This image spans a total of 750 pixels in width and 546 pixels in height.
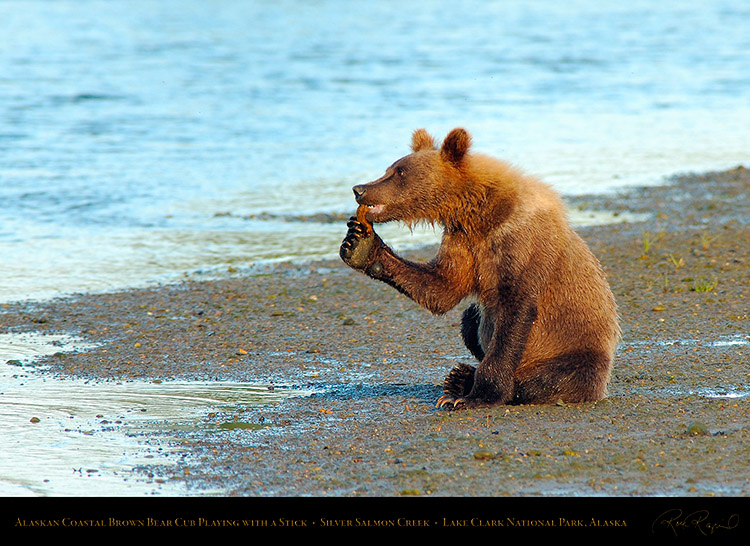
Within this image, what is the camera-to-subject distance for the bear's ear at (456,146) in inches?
270

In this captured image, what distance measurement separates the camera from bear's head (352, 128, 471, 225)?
22.4 ft

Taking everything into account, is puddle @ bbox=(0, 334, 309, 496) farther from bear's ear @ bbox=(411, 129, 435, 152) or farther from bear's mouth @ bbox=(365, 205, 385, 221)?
bear's ear @ bbox=(411, 129, 435, 152)

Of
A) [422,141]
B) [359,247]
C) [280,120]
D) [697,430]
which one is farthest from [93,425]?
[280,120]

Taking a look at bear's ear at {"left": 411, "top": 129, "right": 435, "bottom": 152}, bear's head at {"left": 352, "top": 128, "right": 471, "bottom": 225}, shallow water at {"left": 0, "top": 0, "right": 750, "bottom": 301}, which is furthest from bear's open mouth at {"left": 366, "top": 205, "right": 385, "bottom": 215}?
shallow water at {"left": 0, "top": 0, "right": 750, "bottom": 301}

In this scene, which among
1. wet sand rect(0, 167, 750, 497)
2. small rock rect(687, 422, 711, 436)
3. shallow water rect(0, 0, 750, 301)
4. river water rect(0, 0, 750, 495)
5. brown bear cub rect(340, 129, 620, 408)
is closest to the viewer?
wet sand rect(0, 167, 750, 497)

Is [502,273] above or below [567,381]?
above

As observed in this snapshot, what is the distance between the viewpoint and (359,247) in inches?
270

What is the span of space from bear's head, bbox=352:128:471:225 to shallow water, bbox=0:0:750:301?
4880 mm

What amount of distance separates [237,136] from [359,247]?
16015 mm

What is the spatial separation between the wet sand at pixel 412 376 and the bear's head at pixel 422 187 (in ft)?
4.00

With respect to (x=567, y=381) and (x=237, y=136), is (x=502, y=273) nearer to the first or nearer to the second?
(x=567, y=381)

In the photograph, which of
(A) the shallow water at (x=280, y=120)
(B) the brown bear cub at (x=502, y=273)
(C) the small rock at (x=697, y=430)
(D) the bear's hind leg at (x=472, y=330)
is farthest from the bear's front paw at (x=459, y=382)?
(A) the shallow water at (x=280, y=120)

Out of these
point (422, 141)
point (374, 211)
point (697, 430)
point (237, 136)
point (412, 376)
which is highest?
point (422, 141)

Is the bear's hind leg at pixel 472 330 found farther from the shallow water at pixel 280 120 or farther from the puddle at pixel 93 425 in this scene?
the shallow water at pixel 280 120
